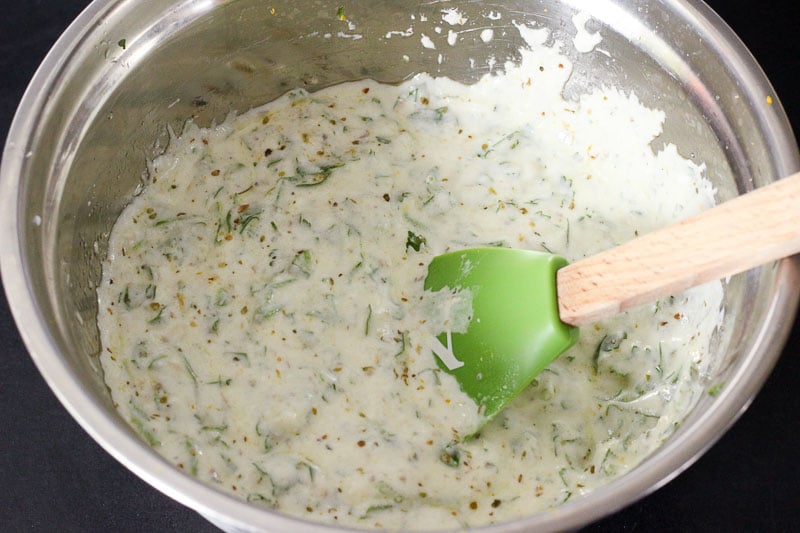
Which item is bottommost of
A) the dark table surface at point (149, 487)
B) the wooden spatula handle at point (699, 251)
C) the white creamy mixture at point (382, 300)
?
the dark table surface at point (149, 487)

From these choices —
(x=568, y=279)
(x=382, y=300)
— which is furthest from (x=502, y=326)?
(x=382, y=300)

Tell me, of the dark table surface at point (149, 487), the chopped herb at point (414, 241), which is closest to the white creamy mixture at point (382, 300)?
the chopped herb at point (414, 241)

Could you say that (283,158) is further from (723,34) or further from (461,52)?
(723,34)

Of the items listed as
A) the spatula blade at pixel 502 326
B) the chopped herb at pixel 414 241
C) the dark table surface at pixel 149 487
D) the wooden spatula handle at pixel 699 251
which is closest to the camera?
the wooden spatula handle at pixel 699 251

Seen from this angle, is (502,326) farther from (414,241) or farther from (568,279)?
(414,241)

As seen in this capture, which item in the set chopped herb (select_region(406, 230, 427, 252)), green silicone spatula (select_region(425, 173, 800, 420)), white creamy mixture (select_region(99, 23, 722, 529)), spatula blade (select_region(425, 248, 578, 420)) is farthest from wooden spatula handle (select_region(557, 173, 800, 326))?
chopped herb (select_region(406, 230, 427, 252))

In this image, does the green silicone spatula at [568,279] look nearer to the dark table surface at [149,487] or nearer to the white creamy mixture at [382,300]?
the white creamy mixture at [382,300]

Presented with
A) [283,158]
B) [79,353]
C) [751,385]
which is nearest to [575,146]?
[283,158]
